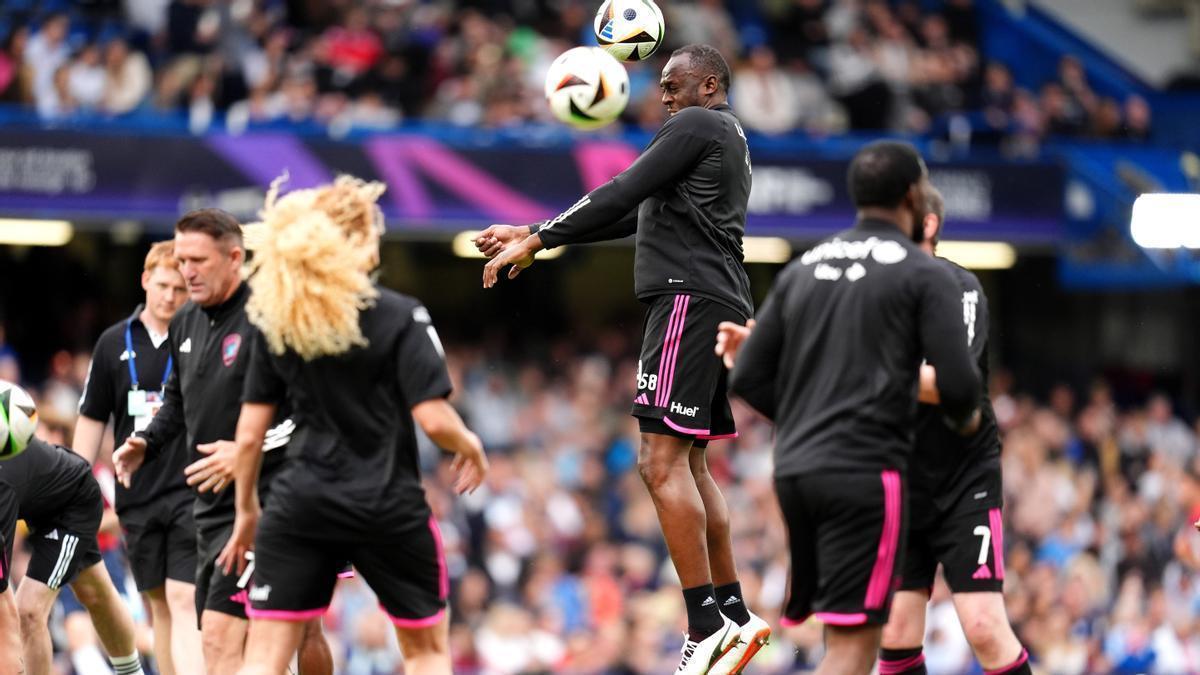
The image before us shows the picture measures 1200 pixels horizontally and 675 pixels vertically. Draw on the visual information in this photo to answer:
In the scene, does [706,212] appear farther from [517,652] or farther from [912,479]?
[517,652]

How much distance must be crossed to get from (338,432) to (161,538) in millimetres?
2929

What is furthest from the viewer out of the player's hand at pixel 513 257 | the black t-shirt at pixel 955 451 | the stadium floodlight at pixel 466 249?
the stadium floodlight at pixel 466 249

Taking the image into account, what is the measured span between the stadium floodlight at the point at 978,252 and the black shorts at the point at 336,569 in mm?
14623

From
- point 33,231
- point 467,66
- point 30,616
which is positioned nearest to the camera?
point 30,616

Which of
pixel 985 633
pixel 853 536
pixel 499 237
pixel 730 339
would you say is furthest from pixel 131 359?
pixel 985 633

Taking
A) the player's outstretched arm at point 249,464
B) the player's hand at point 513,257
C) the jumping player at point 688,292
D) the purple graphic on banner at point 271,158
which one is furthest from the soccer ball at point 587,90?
the purple graphic on banner at point 271,158

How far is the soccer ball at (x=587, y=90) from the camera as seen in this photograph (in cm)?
925

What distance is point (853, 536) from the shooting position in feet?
22.5

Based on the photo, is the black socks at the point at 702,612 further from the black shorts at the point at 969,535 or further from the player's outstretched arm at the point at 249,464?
the player's outstretched arm at the point at 249,464

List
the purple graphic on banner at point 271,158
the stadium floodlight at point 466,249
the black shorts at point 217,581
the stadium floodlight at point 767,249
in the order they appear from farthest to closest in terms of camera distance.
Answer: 1. the stadium floodlight at point 767,249
2. the stadium floodlight at point 466,249
3. the purple graphic on banner at point 271,158
4. the black shorts at point 217,581

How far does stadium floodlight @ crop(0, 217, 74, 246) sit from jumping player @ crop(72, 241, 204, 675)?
28.3 feet

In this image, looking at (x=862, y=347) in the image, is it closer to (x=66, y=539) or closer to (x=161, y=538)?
(x=161, y=538)

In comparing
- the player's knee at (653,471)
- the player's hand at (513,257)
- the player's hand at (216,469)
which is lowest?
the player's knee at (653,471)

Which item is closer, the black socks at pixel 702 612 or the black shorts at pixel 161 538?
the black socks at pixel 702 612
